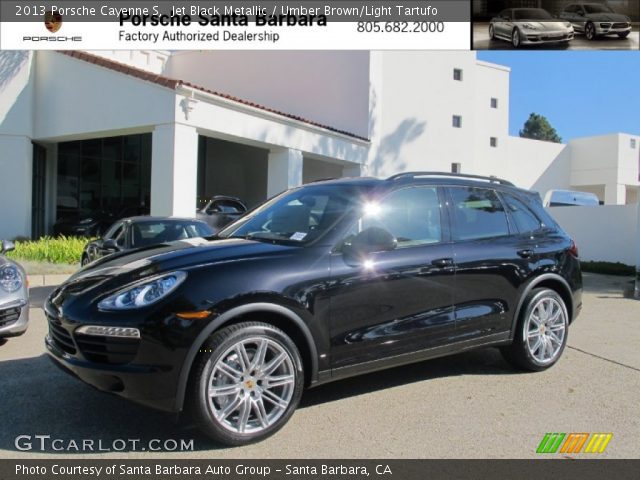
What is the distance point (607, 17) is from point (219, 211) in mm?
9876

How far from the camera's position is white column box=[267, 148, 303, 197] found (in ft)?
50.4

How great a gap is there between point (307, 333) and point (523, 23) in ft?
33.8

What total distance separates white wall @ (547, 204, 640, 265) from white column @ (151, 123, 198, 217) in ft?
43.8

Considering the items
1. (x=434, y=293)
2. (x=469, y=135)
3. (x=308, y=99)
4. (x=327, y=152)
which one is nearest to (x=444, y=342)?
(x=434, y=293)

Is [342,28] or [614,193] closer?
[342,28]

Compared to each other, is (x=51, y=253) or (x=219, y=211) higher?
(x=219, y=211)

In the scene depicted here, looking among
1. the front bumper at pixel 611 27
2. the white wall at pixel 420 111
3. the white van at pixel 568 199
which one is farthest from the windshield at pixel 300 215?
the white van at pixel 568 199

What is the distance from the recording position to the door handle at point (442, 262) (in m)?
4.43

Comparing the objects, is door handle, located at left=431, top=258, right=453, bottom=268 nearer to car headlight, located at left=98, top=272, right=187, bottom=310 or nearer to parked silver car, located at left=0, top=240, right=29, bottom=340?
car headlight, located at left=98, top=272, right=187, bottom=310

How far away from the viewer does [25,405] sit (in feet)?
13.6

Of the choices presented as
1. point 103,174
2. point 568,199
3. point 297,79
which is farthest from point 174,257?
point 568,199

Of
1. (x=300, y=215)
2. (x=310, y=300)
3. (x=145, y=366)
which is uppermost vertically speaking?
(x=300, y=215)

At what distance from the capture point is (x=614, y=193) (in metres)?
35.6

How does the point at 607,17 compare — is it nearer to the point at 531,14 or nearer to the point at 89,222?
the point at 531,14
